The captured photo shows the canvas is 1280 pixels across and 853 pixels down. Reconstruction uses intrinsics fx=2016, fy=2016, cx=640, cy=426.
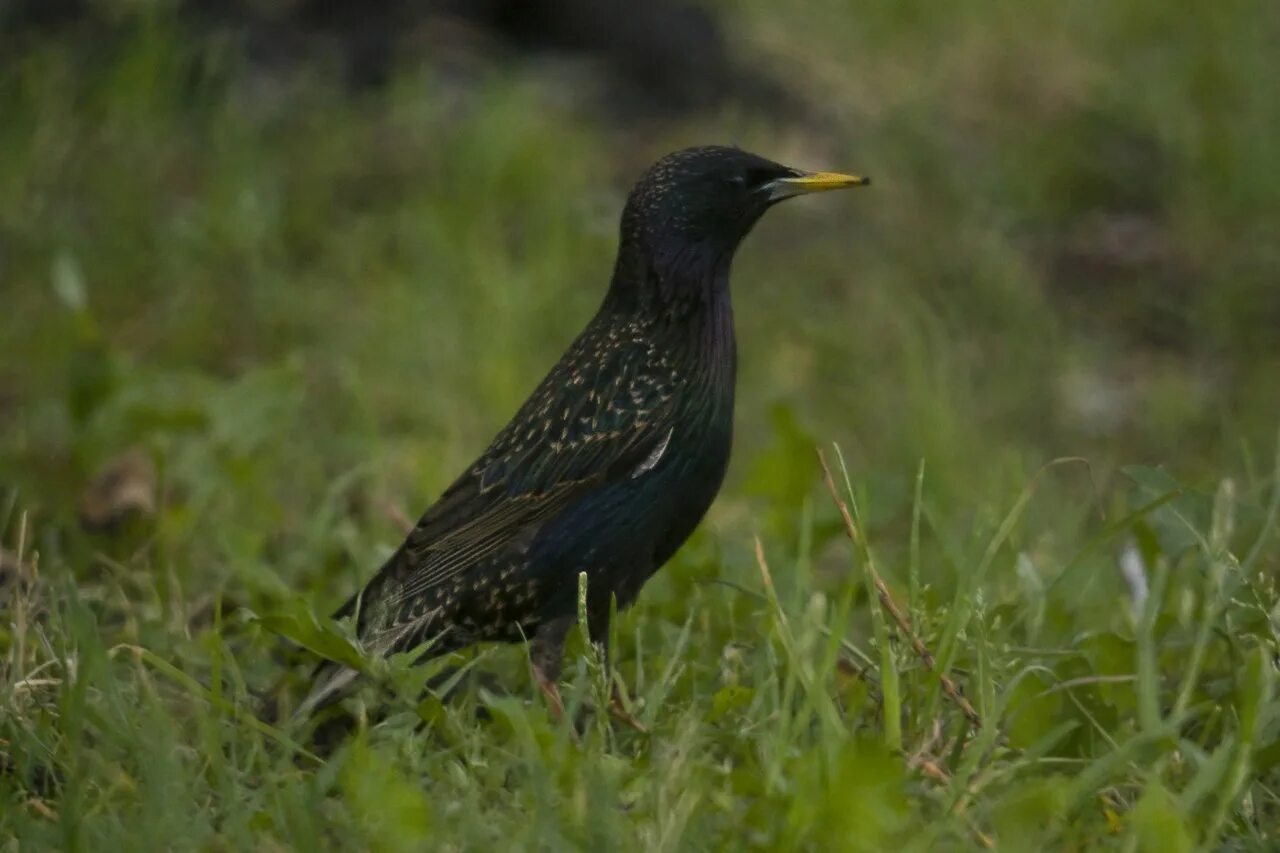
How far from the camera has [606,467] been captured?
12.2 ft

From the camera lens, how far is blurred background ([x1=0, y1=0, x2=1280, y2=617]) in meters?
5.18

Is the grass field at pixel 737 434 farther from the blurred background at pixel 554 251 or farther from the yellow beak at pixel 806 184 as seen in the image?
the yellow beak at pixel 806 184

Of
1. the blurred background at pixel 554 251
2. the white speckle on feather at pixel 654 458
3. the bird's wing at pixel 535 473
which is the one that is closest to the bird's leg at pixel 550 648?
the bird's wing at pixel 535 473

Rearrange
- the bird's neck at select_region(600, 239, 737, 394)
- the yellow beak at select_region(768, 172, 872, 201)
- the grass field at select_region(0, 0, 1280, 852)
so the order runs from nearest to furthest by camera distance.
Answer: the grass field at select_region(0, 0, 1280, 852) → the bird's neck at select_region(600, 239, 737, 394) → the yellow beak at select_region(768, 172, 872, 201)

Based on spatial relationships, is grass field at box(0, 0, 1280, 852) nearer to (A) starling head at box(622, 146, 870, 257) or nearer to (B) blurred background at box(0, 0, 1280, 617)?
(B) blurred background at box(0, 0, 1280, 617)

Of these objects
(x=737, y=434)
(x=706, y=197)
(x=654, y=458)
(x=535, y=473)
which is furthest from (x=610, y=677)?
(x=737, y=434)

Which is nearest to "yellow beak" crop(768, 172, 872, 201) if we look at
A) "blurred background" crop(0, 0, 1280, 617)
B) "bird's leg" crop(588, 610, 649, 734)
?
"blurred background" crop(0, 0, 1280, 617)

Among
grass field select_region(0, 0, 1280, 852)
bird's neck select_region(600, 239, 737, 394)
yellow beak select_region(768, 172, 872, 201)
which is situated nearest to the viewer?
grass field select_region(0, 0, 1280, 852)

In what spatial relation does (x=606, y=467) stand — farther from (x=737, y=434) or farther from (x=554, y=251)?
(x=554, y=251)

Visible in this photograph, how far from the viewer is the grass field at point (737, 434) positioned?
9.75ft

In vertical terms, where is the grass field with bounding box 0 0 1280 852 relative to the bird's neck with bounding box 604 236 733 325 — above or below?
below

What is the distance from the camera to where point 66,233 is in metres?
6.40

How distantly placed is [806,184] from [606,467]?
2.40 ft

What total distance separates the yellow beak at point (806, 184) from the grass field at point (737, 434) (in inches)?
23.7
